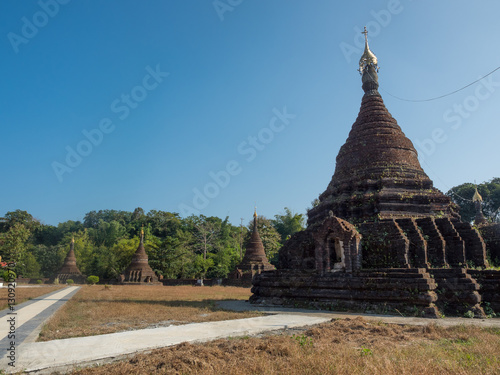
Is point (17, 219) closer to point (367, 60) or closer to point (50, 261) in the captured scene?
point (50, 261)

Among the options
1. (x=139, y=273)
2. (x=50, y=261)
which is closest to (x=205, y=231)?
(x=139, y=273)

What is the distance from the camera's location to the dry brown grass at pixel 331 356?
406 centimetres

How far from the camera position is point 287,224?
218 feet

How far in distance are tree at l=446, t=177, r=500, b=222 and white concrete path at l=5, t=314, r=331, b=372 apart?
183ft

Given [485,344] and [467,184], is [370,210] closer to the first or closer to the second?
[485,344]

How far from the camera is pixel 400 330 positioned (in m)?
6.91

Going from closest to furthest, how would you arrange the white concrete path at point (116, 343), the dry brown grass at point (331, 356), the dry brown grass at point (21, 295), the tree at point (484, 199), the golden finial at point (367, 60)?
the dry brown grass at point (331, 356), the white concrete path at point (116, 343), the dry brown grass at point (21, 295), the golden finial at point (367, 60), the tree at point (484, 199)

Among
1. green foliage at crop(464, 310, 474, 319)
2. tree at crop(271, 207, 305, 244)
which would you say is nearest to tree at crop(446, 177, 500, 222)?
tree at crop(271, 207, 305, 244)

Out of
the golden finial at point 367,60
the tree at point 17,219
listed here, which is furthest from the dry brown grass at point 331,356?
the tree at point 17,219

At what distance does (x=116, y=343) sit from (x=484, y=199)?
63025 millimetres

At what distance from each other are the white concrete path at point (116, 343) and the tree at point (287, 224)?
5473 cm

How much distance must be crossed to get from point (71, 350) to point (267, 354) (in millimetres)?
2843

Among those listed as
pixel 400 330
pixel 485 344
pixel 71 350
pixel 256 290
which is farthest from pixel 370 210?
pixel 71 350

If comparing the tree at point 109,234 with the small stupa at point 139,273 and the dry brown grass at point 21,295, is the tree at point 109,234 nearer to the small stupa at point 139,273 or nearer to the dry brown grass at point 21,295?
the small stupa at point 139,273
